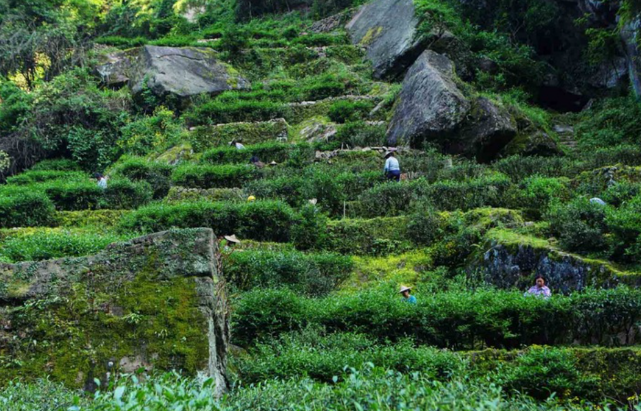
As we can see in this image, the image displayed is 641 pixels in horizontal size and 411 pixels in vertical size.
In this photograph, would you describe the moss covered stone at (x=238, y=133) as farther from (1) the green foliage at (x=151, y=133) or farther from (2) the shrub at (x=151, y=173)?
(2) the shrub at (x=151, y=173)

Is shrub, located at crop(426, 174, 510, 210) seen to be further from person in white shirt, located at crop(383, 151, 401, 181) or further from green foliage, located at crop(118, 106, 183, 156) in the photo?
green foliage, located at crop(118, 106, 183, 156)

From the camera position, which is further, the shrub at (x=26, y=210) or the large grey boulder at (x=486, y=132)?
the large grey boulder at (x=486, y=132)

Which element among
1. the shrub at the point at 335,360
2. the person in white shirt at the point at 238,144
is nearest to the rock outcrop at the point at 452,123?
the person in white shirt at the point at 238,144

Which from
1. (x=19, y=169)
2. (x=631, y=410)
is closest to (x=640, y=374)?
(x=631, y=410)

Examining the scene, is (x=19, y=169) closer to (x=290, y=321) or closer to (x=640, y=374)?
(x=290, y=321)

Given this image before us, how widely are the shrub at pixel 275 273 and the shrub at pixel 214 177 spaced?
6.26 metres

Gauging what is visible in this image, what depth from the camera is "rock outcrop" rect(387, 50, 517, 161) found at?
21.2 metres

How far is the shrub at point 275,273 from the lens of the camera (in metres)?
13.0

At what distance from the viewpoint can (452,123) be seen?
2156 cm

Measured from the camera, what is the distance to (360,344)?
30.7ft

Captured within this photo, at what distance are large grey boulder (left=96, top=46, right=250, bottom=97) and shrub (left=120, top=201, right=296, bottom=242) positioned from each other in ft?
45.8

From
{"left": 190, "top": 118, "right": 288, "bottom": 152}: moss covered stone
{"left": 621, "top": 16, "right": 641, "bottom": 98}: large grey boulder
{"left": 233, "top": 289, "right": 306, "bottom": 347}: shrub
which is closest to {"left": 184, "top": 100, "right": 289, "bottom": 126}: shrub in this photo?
{"left": 190, "top": 118, "right": 288, "bottom": 152}: moss covered stone

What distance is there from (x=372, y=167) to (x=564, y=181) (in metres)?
5.61

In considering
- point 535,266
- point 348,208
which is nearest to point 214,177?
point 348,208
